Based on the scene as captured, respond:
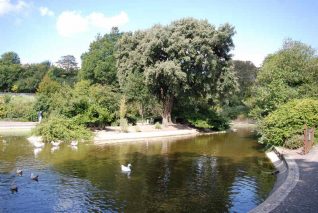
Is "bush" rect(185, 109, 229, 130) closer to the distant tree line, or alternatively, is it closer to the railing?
the distant tree line

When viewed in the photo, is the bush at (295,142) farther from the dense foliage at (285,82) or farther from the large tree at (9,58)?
the large tree at (9,58)

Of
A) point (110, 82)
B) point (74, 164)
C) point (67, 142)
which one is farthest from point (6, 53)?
point (74, 164)

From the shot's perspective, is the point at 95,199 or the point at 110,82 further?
the point at 110,82

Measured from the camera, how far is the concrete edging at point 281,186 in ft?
37.3

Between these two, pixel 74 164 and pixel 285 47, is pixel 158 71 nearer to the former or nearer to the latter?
pixel 285 47

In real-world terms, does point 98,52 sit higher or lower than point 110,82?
higher

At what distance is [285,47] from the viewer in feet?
119

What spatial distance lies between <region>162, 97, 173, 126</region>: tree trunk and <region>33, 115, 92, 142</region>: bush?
14048mm

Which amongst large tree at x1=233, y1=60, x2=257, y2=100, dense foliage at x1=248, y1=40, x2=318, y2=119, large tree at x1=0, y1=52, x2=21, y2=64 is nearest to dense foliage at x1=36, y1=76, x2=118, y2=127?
dense foliage at x1=248, y1=40, x2=318, y2=119

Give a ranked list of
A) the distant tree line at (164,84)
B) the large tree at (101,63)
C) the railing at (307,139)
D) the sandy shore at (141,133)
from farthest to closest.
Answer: the large tree at (101,63) < the distant tree line at (164,84) < the sandy shore at (141,133) < the railing at (307,139)

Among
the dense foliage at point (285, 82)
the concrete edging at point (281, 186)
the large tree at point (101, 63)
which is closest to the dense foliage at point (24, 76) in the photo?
the large tree at point (101, 63)

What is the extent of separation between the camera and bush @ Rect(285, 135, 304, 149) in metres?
23.4

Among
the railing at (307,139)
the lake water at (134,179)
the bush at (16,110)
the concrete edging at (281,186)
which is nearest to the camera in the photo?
the concrete edging at (281,186)

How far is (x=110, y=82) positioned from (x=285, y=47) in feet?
124
